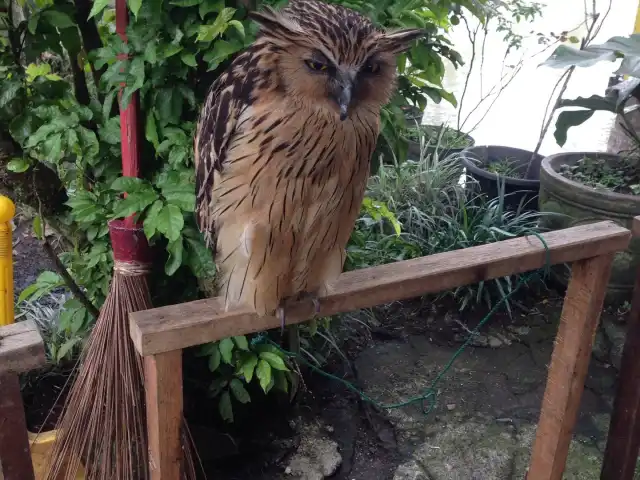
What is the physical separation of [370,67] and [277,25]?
0.57 feet

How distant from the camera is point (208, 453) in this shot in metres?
2.20

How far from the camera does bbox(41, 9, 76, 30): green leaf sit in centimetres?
153

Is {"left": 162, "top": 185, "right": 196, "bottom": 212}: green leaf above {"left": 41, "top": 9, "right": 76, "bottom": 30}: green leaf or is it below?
below

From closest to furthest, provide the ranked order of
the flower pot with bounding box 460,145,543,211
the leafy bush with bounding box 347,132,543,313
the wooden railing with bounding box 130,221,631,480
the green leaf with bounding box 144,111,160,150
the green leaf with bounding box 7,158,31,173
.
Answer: the wooden railing with bounding box 130,221,631,480 → the green leaf with bounding box 144,111,160,150 → the green leaf with bounding box 7,158,31,173 → the leafy bush with bounding box 347,132,543,313 → the flower pot with bounding box 460,145,543,211

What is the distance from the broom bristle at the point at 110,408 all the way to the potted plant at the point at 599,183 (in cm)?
205

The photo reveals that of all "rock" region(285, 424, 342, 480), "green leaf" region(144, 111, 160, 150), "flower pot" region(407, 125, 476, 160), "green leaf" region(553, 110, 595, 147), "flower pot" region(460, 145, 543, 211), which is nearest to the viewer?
"green leaf" region(144, 111, 160, 150)

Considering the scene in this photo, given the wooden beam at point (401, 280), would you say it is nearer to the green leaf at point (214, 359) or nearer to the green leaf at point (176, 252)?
the green leaf at point (176, 252)

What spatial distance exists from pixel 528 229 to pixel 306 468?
170cm

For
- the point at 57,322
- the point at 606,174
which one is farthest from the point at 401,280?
the point at 606,174

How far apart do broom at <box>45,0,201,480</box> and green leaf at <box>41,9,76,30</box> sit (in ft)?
0.97

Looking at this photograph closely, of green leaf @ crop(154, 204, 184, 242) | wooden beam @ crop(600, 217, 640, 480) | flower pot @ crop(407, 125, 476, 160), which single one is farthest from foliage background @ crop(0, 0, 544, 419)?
flower pot @ crop(407, 125, 476, 160)

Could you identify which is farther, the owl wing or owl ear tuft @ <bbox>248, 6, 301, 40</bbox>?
the owl wing

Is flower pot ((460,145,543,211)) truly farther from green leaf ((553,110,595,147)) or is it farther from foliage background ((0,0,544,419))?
foliage background ((0,0,544,419))

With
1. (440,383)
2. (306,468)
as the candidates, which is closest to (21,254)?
(306,468)
